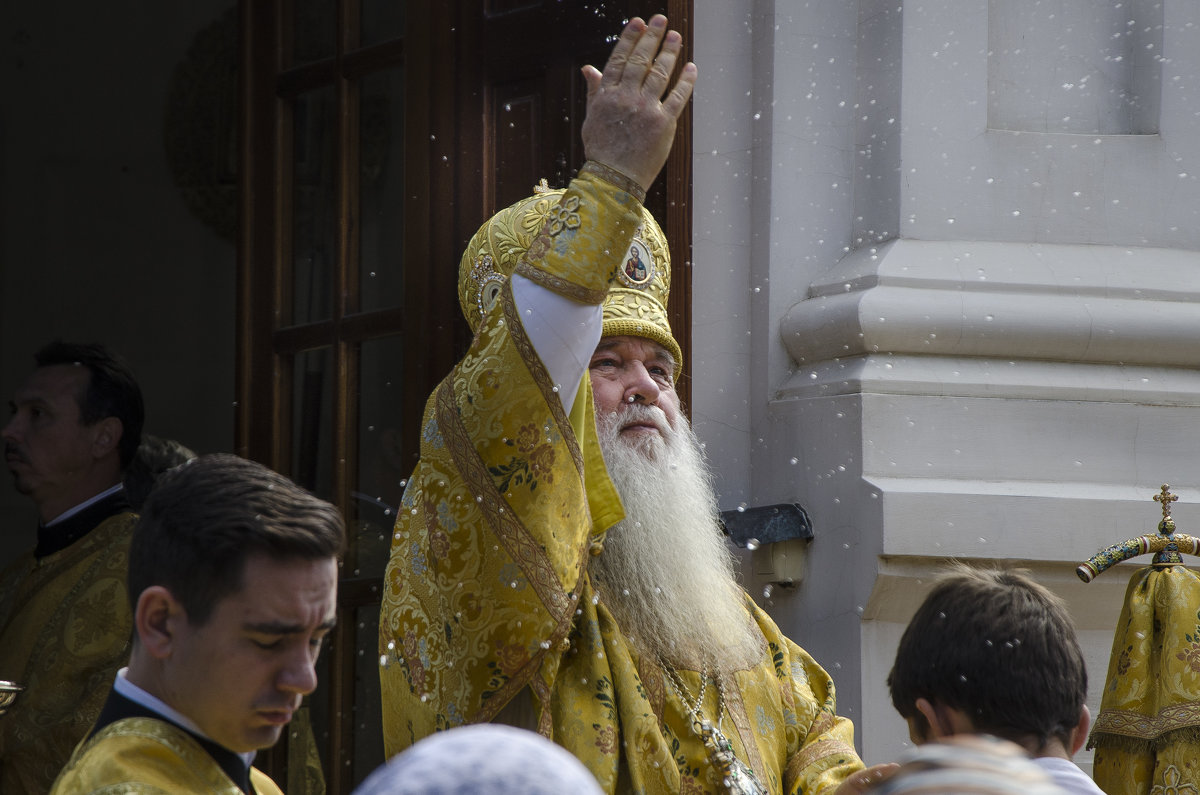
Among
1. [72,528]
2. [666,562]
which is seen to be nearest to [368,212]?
[72,528]

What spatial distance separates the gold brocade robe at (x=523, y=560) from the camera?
2.56 meters

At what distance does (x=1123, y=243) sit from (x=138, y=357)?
5727mm

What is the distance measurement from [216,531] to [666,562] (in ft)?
4.56

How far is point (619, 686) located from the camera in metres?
2.80

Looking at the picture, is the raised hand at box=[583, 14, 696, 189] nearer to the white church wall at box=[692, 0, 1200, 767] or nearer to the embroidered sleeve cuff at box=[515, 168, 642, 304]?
the embroidered sleeve cuff at box=[515, 168, 642, 304]

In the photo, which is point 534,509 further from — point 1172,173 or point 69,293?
point 69,293

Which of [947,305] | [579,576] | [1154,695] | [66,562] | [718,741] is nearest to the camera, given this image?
[579,576]

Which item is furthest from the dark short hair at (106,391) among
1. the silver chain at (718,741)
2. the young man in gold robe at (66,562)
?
the silver chain at (718,741)

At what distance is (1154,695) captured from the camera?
2969mm

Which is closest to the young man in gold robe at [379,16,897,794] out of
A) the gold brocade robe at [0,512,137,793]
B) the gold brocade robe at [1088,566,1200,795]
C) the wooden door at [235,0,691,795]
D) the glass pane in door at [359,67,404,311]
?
the gold brocade robe at [1088,566,1200,795]

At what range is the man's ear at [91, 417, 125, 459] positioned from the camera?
4527mm

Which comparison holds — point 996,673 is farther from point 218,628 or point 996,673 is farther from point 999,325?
point 999,325

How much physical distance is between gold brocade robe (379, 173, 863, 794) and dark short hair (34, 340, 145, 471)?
206cm

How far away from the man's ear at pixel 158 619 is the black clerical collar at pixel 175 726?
0.06 metres
